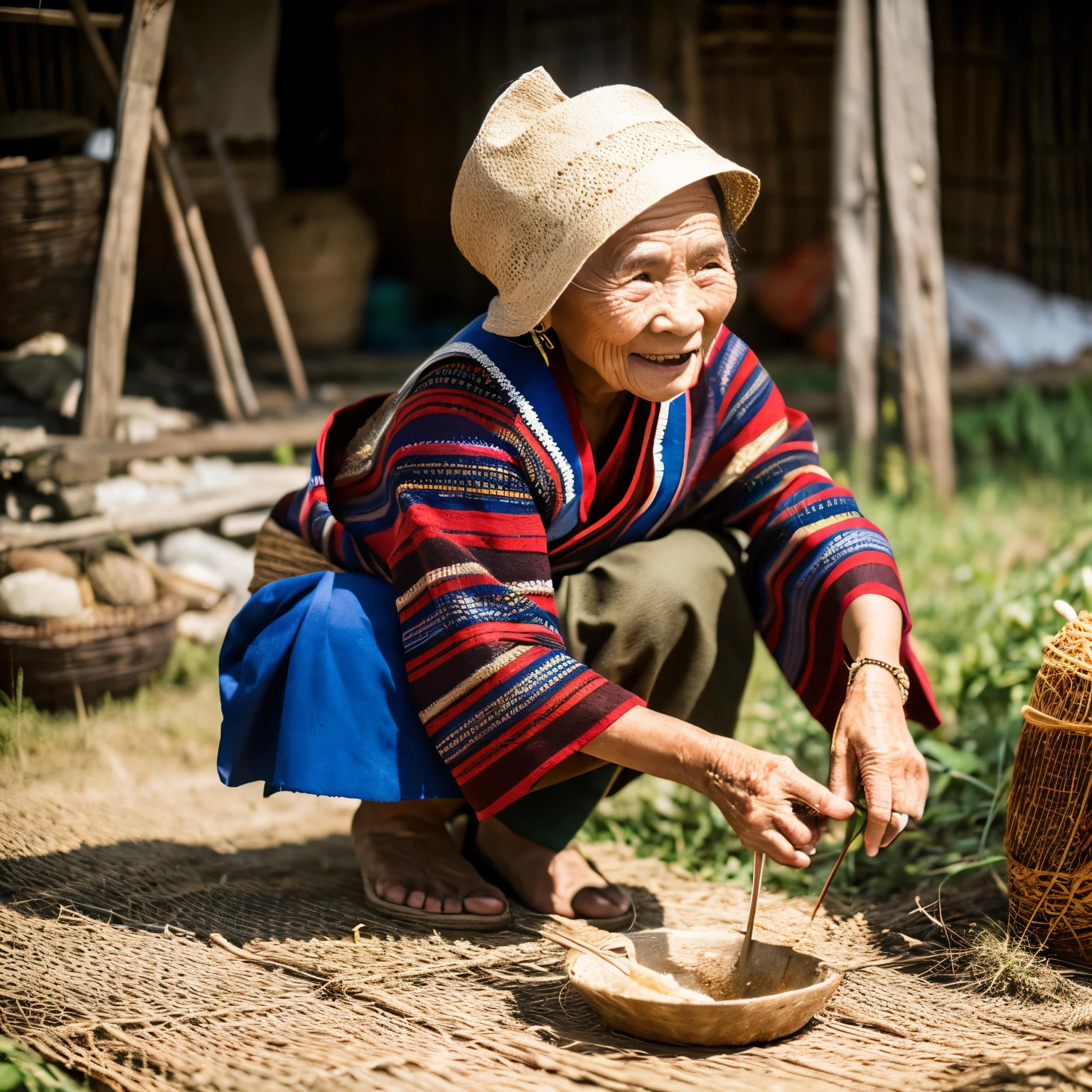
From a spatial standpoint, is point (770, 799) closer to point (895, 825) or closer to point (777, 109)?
point (895, 825)

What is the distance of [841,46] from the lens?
4930 mm

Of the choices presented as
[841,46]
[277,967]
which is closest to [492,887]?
[277,967]

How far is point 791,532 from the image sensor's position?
2451 mm

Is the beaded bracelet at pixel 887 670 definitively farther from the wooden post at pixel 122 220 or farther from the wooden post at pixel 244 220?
the wooden post at pixel 244 220

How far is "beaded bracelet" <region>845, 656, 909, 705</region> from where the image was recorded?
213cm

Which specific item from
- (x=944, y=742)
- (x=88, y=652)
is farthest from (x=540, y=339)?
(x=88, y=652)

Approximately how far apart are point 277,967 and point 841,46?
420cm

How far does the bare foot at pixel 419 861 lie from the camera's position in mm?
2355

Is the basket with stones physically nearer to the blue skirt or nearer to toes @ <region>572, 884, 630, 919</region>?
the blue skirt

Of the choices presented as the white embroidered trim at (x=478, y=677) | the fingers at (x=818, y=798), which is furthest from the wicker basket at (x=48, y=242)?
the fingers at (x=818, y=798)

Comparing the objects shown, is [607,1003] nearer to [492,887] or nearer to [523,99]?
[492,887]

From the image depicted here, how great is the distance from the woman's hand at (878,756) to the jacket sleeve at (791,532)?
0.22 m

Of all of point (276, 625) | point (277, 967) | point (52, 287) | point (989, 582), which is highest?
point (52, 287)

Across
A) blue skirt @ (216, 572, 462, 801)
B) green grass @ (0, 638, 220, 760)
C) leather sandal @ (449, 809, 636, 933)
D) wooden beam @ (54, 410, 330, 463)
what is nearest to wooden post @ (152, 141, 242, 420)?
wooden beam @ (54, 410, 330, 463)
